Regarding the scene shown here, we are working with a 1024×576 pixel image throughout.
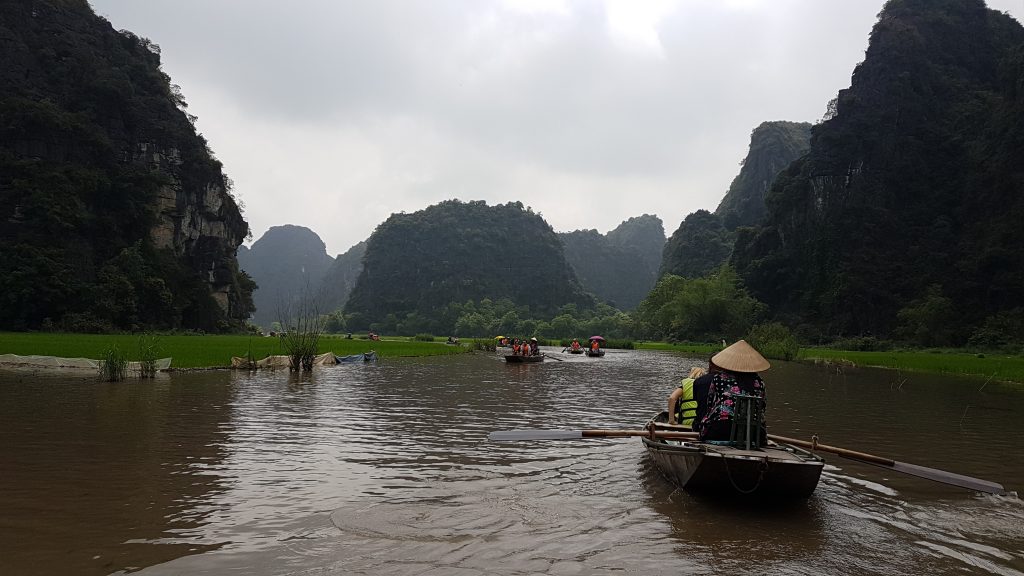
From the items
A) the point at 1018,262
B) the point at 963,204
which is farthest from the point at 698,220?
the point at 1018,262

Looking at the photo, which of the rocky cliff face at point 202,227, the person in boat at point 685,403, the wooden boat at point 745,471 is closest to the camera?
the wooden boat at point 745,471

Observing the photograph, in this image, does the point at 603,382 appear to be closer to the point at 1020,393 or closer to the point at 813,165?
the point at 1020,393

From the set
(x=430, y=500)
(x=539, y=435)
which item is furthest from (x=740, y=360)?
(x=430, y=500)

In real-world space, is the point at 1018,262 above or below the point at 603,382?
above

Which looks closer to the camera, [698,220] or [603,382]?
[603,382]

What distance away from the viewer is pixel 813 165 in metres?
72.8

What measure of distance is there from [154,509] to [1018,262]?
6278cm

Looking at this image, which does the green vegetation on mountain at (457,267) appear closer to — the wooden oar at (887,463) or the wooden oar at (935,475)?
the wooden oar at (887,463)

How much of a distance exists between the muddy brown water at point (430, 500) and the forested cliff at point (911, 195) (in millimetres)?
45844

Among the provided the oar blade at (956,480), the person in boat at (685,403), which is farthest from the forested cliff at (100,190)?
the oar blade at (956,480)

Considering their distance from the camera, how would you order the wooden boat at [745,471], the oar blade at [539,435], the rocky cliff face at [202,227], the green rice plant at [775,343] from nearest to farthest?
the wooden boat at [745,471] < the oar blade at [539,435] < the green rice plant at [775,343] < the rocky cliff face at [202,227]

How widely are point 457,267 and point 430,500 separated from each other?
4792 inches

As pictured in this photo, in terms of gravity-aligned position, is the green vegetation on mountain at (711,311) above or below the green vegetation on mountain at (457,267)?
below

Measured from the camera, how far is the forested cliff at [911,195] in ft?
171
